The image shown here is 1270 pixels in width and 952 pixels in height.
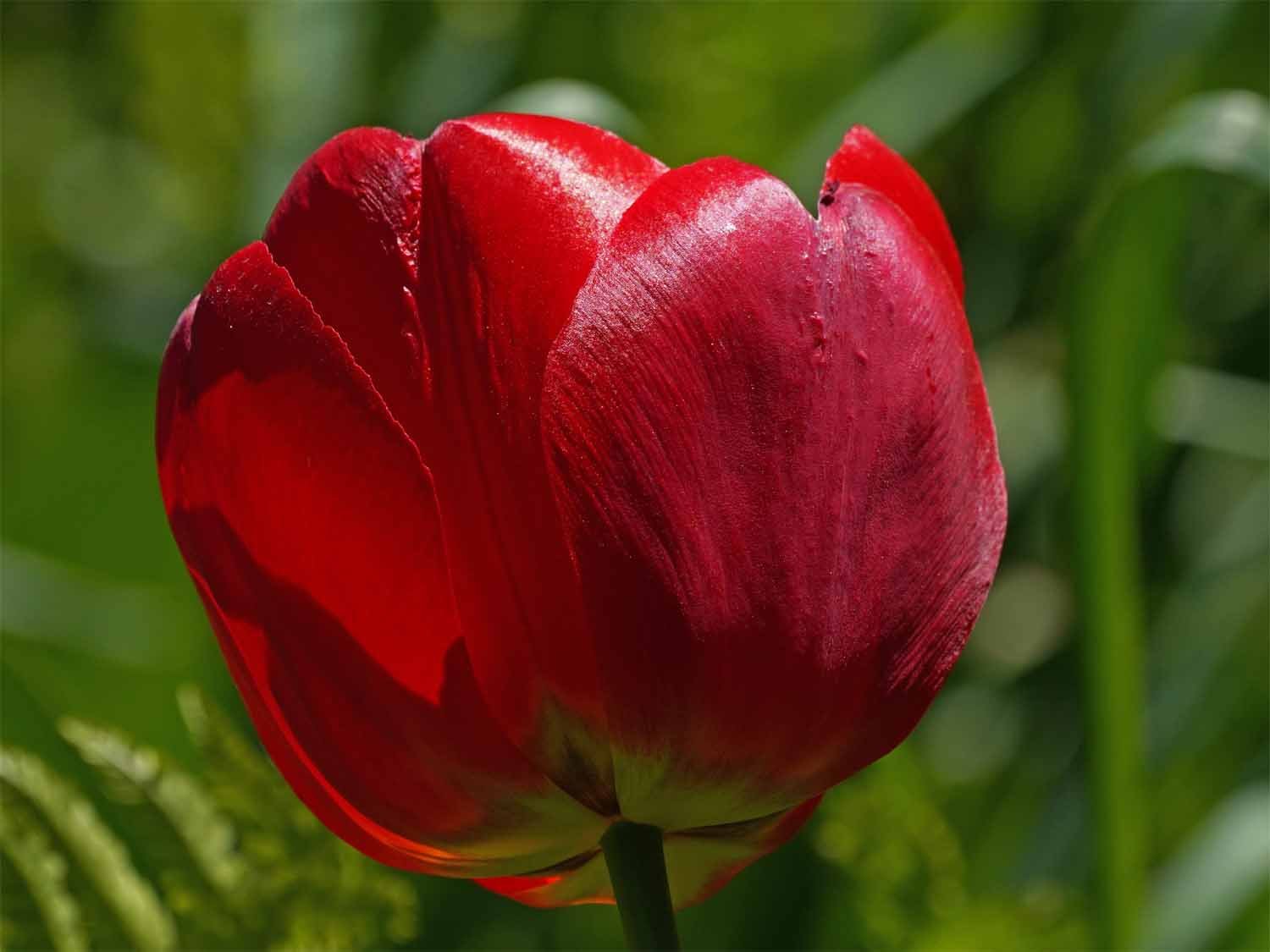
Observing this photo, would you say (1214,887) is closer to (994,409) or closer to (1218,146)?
(1218,146)

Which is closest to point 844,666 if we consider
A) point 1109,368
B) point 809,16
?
point 1109,368

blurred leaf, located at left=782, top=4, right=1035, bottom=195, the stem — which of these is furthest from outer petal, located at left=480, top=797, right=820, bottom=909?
blurred leaf, located at left=782, top=4, right=1035, bottom=195

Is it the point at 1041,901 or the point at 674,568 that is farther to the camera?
the point at 1041,901

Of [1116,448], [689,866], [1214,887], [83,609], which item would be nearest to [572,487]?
[689,866]

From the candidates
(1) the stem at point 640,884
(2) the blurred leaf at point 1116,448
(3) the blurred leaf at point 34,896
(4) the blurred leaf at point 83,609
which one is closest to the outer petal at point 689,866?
(1) the stem at point 640,884

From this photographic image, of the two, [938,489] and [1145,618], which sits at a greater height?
[938,489]

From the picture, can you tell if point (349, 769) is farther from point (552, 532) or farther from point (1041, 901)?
point (1041, 901)

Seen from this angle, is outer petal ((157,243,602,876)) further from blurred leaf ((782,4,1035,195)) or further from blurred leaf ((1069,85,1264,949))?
blurred leaf ((782,4,1035,195))
